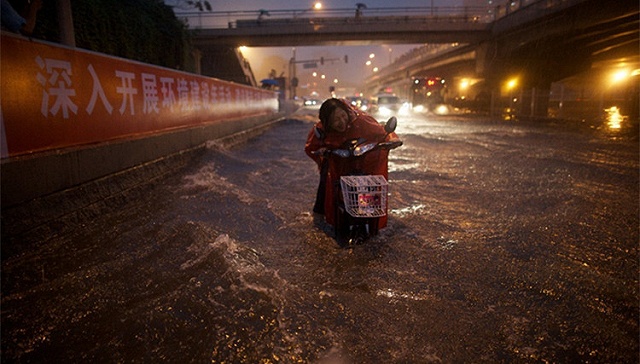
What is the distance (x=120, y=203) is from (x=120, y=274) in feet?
8.24

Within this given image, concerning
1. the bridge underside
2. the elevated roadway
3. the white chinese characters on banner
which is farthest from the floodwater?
the bridge underside

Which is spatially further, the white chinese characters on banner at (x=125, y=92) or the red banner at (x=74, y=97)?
the white chinese characters on banner at (x=125, y=92)

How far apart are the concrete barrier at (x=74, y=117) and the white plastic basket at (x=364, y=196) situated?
11.0ft

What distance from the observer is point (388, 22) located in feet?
115

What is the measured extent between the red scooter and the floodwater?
0.20m

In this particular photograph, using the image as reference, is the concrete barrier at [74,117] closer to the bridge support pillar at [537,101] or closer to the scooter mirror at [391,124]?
the scooter mirror at [391,124]

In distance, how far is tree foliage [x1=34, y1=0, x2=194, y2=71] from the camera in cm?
1094

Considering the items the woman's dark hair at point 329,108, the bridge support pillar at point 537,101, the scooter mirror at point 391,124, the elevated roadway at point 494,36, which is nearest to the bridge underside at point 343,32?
the elevated roadway at point 494,36

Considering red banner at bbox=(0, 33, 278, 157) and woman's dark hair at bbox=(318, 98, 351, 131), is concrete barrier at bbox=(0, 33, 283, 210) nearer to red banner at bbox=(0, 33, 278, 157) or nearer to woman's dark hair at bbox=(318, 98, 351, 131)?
red banner at bbox=(0, 33, 278, 157)

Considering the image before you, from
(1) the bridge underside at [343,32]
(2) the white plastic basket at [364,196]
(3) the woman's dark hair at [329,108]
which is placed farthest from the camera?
(1) the bridge underside at [343,32]

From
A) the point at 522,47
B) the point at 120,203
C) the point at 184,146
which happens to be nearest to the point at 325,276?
the point at 120,203

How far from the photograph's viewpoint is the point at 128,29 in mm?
13750

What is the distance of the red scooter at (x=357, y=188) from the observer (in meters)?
3.56

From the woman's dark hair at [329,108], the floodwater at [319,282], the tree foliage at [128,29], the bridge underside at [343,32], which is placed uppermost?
the bridge underside at [343,32]
